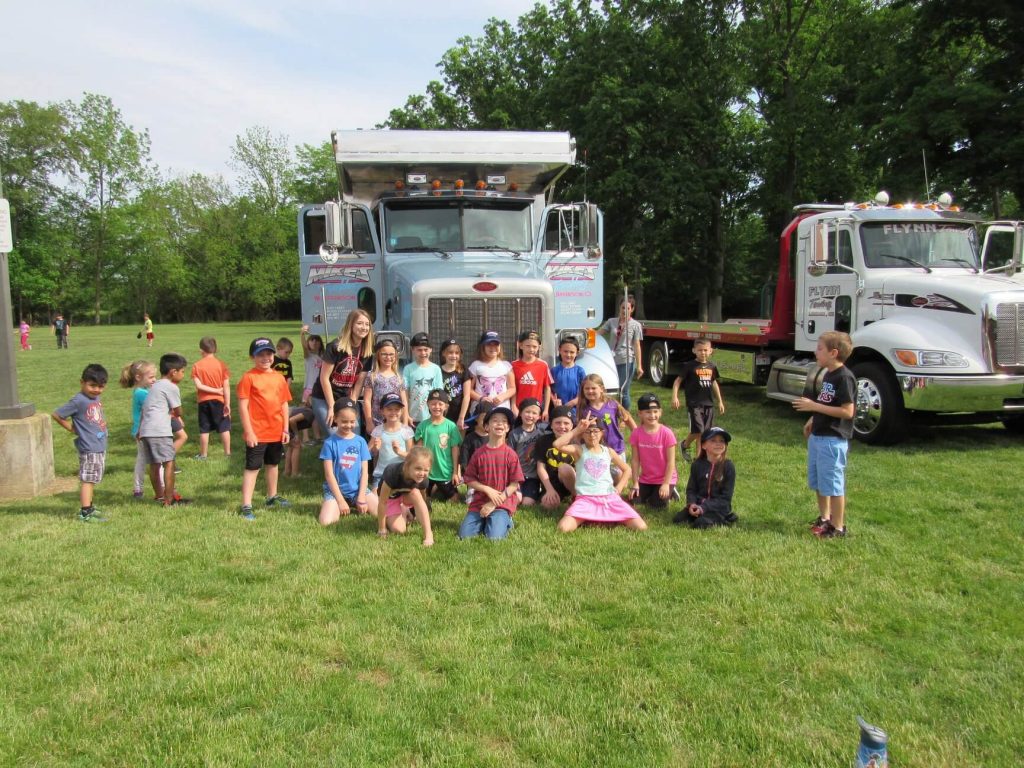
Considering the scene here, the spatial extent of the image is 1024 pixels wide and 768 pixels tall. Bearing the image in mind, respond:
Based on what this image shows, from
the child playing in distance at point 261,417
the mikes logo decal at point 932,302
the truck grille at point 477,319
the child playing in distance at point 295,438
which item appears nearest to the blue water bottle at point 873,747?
the child playing in distance at point 261,417

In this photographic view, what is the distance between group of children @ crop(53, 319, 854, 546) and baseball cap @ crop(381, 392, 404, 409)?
16 mm

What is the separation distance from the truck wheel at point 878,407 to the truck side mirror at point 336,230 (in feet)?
21.9

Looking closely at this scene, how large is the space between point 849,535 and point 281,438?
4.83m

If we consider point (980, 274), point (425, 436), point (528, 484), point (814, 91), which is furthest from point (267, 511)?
point (814, 91)

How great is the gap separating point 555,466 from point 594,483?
55cm

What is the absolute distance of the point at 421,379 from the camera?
7.32m

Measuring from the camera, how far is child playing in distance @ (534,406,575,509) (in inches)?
268

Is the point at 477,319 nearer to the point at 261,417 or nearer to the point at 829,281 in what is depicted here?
the point at 261,417

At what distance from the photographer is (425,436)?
683 centimetres

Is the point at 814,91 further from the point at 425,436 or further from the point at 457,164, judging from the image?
the point at 425,436

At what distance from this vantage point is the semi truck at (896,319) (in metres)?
9.02

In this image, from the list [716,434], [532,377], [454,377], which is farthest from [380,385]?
[716,434]

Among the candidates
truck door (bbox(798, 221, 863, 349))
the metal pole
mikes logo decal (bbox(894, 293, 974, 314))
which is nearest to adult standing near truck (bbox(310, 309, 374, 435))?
the metal pole

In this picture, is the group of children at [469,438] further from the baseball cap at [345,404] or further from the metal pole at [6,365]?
the metal pole at [6,365]
